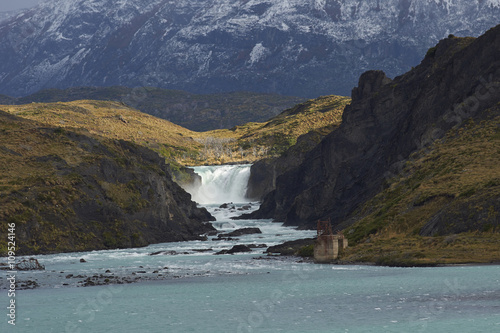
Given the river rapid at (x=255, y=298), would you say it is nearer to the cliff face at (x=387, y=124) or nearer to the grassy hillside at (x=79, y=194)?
the grassy hillside at (x=79, y=194)

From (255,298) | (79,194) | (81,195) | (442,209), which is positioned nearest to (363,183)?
(81,195)

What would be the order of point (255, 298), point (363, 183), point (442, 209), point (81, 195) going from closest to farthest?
1. point (255, 298)
2. point (442, 209)
3. point (81, 195)
4. point (363, 183)

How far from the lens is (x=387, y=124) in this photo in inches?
6029

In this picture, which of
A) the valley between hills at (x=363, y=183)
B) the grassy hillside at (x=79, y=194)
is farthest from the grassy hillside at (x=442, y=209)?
the grassy hillside at (x=79, y=194)

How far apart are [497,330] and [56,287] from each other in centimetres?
4623

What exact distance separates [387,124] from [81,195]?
64.9 metres

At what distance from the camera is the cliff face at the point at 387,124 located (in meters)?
120

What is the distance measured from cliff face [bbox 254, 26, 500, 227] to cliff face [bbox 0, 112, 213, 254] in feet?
98.8

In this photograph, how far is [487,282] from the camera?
202 feet

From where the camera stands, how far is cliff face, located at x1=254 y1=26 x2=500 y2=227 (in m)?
120

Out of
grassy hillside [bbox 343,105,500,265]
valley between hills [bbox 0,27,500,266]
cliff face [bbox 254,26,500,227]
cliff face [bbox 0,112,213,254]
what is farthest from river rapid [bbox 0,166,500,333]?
cliff face [bbox 254,26,500,227]

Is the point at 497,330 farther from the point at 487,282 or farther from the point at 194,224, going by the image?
the point at 194,224

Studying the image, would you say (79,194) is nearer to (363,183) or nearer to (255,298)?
(363,183)

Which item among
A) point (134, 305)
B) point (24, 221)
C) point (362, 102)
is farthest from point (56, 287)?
point (362, 102)
